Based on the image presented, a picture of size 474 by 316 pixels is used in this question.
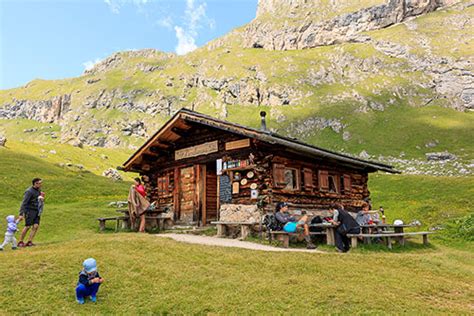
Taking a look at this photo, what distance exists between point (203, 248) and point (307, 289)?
5044 mm

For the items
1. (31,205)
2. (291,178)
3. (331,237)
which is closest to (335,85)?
(291,178)

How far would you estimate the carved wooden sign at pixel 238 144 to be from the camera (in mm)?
18297

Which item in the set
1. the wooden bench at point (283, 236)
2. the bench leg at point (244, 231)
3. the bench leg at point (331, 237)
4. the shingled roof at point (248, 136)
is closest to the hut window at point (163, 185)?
the shingled roof at point (248, 136)

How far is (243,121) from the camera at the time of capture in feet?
411

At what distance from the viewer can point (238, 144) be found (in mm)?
18688

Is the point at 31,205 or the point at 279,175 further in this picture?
the point at 279,175

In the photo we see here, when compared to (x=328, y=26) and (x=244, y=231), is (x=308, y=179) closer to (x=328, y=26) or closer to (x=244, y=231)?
(x=244, y=231)

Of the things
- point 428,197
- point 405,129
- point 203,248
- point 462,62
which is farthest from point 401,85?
point 203,248

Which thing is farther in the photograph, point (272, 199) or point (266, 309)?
point (272, 199)

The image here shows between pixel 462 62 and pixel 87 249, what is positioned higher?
pixel 462 62

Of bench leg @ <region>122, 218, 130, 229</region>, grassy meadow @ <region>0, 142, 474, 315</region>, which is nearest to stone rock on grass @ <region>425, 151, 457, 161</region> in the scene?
grassy meadow @ <region>0, 142, 474, 315</region>

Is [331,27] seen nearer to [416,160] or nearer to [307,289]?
[416,160]

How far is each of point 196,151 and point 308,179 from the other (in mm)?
6361

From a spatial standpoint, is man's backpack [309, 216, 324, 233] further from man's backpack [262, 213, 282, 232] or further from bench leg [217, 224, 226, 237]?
bench leg [217, 224, 226, 237]
